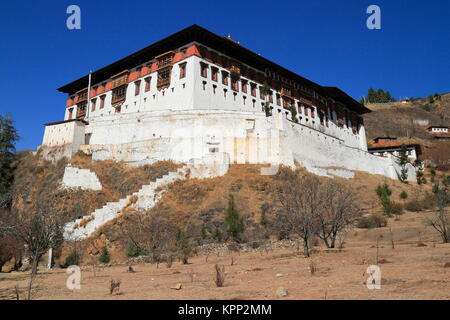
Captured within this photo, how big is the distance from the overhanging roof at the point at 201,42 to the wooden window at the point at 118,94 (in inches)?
151

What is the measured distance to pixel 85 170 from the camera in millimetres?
43219

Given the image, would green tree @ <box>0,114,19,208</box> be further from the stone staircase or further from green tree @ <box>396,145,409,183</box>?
green tree @ <box>396,145,409,183</box>

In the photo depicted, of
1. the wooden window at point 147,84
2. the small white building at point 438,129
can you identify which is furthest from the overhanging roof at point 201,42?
the small white building at point 438,129

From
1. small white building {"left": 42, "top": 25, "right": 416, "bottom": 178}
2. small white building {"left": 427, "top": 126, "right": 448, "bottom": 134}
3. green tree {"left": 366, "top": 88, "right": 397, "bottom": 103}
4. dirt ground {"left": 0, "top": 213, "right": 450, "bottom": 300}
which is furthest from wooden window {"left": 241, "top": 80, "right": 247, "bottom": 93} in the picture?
green tree {"left": 366, "top": 88, "right": 397, "bottom": 103}

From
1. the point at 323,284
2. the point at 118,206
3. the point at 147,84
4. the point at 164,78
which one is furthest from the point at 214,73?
the point at 323,284

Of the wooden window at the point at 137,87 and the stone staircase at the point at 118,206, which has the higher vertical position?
the wooden window at the point at 137,87

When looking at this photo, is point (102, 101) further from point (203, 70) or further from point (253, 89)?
point (253, 89)

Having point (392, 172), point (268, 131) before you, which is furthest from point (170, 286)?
point (392, 172)

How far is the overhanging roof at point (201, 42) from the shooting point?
169 feet

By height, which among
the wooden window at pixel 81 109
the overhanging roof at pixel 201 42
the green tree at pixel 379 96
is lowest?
the wooden window at pixel 81 109

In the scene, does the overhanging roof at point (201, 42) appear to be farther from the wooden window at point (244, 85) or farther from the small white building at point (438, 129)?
the small white building at point (438, 129)

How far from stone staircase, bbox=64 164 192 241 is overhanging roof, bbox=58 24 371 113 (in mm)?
21571

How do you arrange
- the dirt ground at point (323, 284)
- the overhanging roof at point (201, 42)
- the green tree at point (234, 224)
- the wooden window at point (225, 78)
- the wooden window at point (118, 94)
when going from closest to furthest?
1. the dirt ground at point (323, 284)
2. the green tree at point (234, 224)
3. the overhanging roof at point (201, 42)
4. the wooden window at point (225, 78)
5. the wooden window at point (118, 94)

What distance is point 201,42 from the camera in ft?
171
